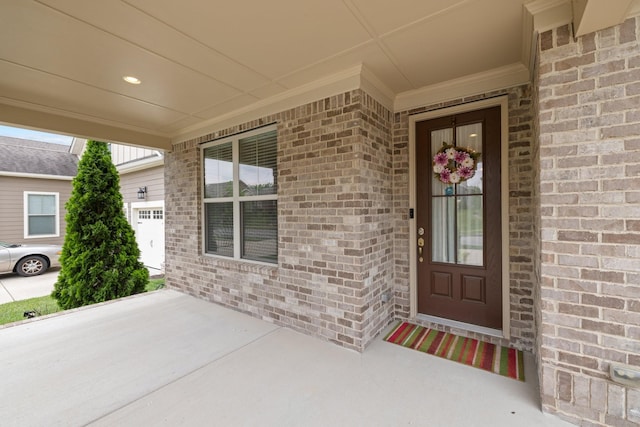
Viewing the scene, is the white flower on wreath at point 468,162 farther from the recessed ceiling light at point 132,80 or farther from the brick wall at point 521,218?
the recessed ceiling light at point 132,80

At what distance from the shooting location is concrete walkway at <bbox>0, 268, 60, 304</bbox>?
218 inches

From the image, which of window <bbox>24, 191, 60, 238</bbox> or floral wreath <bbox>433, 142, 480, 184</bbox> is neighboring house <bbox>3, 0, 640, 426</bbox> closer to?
floral wreath <bbox>433, 142, 480, 184</bbox>

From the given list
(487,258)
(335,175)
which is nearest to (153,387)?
(335,175)

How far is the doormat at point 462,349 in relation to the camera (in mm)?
2369

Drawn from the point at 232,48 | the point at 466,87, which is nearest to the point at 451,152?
the point at 466,87

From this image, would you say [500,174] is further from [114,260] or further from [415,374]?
[114,260]

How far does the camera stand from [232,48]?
232 centimetres

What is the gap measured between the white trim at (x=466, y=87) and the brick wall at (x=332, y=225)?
320 millimetres

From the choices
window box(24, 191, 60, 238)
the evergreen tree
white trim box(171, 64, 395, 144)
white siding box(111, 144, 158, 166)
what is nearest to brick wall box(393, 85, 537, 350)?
white trim box(171, 64, 395, 144)

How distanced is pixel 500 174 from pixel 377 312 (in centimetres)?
188

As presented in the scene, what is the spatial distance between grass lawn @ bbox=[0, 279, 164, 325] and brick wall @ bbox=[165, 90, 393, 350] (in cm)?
373

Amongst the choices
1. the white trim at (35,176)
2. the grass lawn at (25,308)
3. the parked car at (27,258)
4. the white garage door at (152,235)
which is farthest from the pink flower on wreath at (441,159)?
the white trim at (35,176)

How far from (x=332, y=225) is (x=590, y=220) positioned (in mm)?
1906

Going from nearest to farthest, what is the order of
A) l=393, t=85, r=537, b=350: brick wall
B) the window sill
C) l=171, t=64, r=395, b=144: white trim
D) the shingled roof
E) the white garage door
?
l=393, t=85, r=537, b=350: brick wall → l=171, t=64, r=395, b=144: white trim → the window sill → the white garage door → the shingled roof
